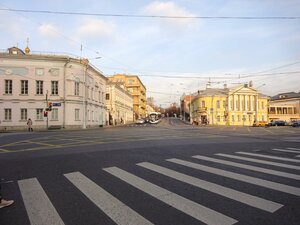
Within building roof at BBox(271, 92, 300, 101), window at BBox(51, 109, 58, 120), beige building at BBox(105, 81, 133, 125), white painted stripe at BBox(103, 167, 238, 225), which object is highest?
building roof at BBox(271, 92, 300, 101)

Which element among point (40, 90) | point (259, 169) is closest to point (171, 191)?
point (259, 169)

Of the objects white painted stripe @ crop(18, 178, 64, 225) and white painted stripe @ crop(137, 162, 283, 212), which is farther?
white painted stripe @ crop(137, 162, 283, 212)

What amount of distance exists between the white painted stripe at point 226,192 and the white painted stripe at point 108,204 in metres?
1.95

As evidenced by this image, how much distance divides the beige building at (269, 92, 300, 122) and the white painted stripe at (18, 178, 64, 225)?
88984 mm

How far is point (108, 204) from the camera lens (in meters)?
4.72

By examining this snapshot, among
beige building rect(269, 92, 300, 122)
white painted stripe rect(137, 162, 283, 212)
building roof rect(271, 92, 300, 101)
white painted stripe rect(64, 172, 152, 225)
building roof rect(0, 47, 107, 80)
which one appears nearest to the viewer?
white painted stripe rect(64, 172, 152, 225)

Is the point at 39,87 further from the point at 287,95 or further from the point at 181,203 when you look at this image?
the point at 287,95

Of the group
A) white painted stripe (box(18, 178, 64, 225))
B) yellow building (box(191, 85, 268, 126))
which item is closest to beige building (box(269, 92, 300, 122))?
yellow building (box(191, 85, 268, 126))

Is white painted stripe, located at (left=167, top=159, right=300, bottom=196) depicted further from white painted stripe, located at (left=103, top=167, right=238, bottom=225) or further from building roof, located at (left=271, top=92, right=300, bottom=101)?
building roof, located at (left=271, top=92, right=300, bottom=101)

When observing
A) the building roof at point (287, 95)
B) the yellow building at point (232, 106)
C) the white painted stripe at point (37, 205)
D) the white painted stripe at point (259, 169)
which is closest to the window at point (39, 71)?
the white painted stripe at point (259, 169)

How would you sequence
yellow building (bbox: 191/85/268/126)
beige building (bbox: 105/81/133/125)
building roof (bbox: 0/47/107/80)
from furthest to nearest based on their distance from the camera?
yellow building (bbox: 191/85/268/126)
beige building (bbox: 105/81/133/125)
building roof (bbox: 0/47/107/80)

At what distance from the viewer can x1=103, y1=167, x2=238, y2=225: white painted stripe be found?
4027mm

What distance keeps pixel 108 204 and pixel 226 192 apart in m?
2.39

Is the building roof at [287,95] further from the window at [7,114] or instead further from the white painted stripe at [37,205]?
the white painted stripe at [37,205]
